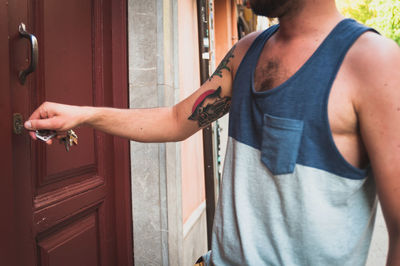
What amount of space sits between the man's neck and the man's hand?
93cm

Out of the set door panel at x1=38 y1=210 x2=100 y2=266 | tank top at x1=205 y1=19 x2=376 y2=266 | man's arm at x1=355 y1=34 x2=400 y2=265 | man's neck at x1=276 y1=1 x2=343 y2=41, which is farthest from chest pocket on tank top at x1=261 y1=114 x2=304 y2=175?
door panel at x1=38 y1=210 x2=100 y2=266

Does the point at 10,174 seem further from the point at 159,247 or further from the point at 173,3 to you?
the point at 173,3

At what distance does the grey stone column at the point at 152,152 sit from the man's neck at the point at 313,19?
136 centimetres

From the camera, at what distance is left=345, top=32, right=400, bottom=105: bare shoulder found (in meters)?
1.04

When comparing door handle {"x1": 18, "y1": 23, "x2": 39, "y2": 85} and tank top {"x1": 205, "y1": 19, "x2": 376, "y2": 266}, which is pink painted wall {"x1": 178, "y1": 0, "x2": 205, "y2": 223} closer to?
door handle {"x1": 18, "y1": 23, "x2": 39, "y2": 85}

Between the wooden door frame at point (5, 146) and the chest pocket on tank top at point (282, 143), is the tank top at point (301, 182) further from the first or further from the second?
the wooden door frame at point (5, 146)

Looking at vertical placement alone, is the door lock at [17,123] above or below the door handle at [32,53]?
below

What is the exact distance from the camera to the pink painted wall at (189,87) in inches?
132

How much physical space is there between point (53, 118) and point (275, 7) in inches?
38.0

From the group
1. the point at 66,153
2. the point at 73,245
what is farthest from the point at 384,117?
the point at 73,245

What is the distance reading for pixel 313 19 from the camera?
1.28m

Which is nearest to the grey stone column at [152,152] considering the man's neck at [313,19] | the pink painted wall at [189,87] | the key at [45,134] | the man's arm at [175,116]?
the pink painted wall at [189,87]

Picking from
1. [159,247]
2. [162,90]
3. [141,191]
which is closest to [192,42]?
[162,90]

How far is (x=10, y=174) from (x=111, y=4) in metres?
1.46
